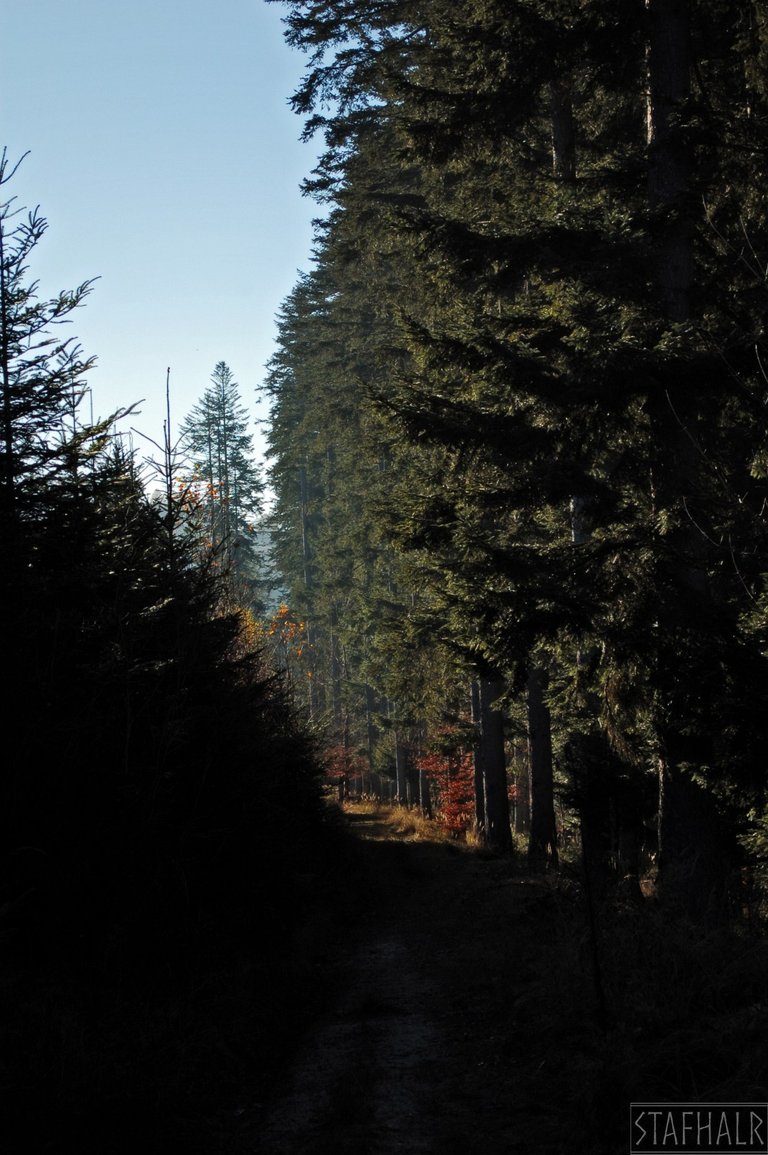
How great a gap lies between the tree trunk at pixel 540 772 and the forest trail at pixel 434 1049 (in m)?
4.26

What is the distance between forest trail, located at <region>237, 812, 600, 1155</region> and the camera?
5.81 m

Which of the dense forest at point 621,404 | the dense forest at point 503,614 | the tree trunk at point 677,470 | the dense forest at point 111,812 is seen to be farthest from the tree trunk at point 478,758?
the dense forest at point 111,812

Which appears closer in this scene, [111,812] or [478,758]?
[111,812]

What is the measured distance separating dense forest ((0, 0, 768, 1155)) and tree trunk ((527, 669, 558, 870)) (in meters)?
3.01

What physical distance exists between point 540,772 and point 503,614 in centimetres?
1018

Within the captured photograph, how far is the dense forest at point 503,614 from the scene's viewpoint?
6785 millimetres

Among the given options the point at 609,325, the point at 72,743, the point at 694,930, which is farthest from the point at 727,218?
the point at 72,743

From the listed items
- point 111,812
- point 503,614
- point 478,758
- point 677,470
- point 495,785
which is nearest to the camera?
point 111,812

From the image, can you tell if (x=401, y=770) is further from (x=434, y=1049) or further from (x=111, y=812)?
(x=111, y=812)

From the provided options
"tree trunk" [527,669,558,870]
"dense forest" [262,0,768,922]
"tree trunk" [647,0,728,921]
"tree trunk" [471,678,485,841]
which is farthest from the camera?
"tree trunk" [471,678,485,841]

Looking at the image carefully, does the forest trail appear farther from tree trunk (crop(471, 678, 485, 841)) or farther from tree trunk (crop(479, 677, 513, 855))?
tree trunk (crop(471, 678, 485, 841))

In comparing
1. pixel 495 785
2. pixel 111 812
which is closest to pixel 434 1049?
pixel 111 812

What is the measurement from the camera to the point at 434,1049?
7.79 meters

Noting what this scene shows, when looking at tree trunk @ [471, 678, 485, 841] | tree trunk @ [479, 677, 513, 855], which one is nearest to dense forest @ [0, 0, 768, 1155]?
tree trunk @ [479, 677, 513, 855]
